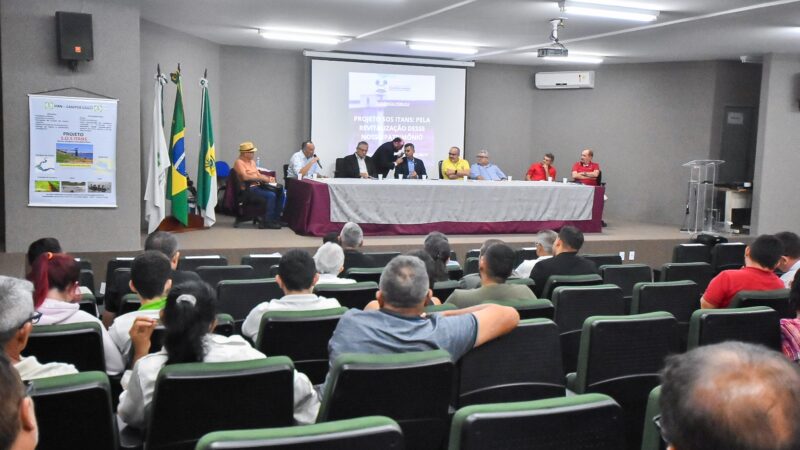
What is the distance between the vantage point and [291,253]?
3.38 metres

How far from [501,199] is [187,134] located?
14.5 ft

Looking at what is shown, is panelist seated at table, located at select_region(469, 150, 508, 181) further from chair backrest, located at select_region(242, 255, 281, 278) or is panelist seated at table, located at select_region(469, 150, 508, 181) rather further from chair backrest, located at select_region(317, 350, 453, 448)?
chair backrest, located at select_region(317, 350, 453, 448)

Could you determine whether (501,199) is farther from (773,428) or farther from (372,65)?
(773,428)

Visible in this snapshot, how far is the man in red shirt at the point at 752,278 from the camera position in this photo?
3.92 m

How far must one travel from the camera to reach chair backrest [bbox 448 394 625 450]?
1622 millimetres

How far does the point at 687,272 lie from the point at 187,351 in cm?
393

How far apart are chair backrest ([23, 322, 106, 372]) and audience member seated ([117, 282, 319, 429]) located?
1.21 feet

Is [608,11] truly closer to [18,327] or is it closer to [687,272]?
[687,272]

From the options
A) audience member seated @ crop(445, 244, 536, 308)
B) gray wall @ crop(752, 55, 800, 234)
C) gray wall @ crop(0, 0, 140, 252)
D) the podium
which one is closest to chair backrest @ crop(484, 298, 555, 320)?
audience member seated @ crop(445, 244, 536, 308)

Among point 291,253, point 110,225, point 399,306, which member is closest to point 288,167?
point 110,225

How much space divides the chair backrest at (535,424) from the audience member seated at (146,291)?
171 cm

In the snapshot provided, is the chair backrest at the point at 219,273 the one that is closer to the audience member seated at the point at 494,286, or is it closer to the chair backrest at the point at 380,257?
the chair backrest at the point at 380,257

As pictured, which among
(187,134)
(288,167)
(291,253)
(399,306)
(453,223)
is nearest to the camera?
(399,306)

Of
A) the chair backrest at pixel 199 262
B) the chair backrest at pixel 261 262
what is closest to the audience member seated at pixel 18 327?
the chair backrest at pixel 199 262
